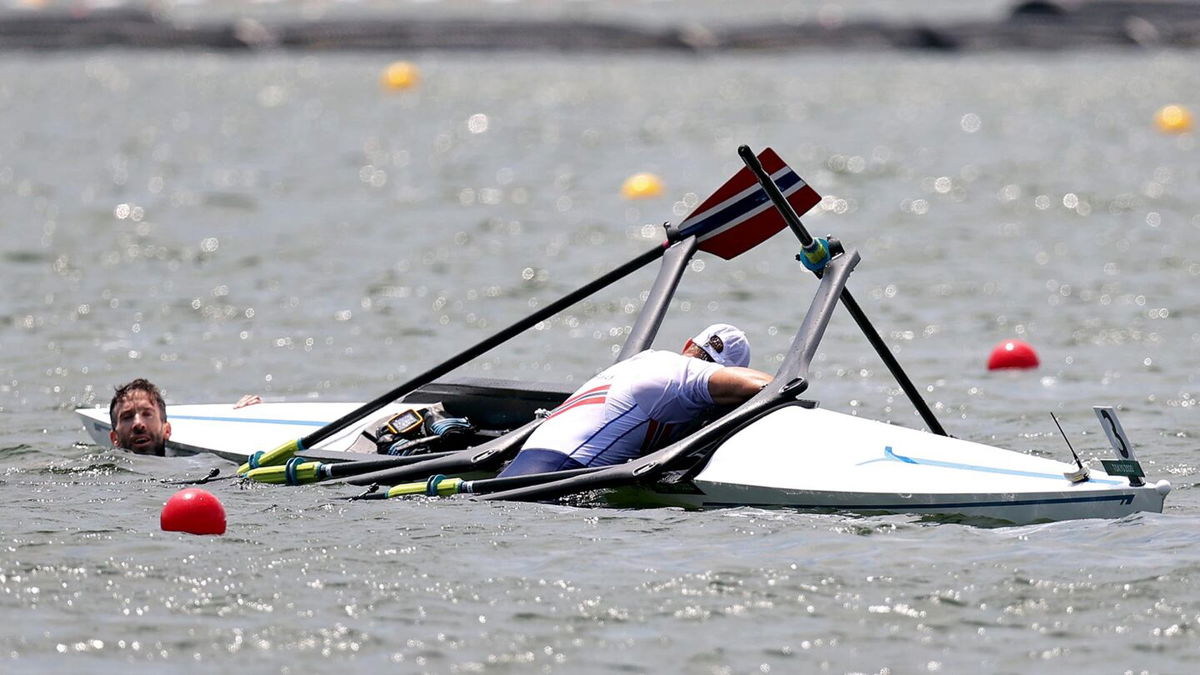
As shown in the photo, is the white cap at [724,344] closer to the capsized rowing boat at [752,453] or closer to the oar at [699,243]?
the capsized rowing boat at [752,453]

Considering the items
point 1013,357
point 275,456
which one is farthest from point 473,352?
point 1013,357

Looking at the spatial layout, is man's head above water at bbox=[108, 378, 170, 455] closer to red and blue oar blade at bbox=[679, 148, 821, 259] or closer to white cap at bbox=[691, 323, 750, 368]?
red and blue oar blade at bbox=[679, 148, 821, 259]

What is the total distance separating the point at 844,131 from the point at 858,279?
16.1 meters

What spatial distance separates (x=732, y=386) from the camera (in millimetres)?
10188

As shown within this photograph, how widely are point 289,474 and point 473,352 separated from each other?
133 centimetres

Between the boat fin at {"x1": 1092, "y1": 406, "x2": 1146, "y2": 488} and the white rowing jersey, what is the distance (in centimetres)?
210

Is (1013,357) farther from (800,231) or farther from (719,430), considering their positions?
(719,430)

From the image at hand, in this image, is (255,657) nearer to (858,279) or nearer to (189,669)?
(189,669)

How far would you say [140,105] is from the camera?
3878 centimetres


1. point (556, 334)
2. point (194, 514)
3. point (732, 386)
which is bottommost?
point (194, 514)

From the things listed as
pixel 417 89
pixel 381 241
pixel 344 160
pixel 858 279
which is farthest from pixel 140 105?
pixel 858 279

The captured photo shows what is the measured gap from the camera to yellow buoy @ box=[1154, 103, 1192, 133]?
33906 mm

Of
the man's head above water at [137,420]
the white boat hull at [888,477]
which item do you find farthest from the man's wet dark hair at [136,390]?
the white boat hull at [888,477]

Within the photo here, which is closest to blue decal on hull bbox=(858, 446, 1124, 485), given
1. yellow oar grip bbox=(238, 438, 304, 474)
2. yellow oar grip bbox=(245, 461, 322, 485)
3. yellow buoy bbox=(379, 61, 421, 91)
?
yellow oar grip bbox=(245, 461, 322, 485)
